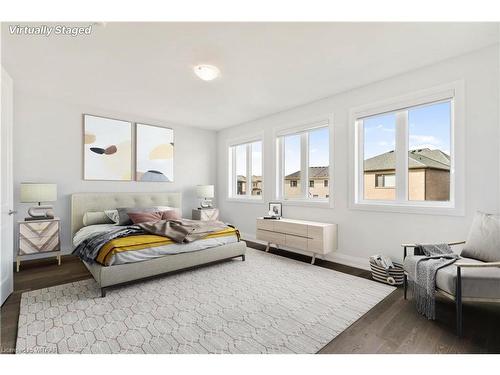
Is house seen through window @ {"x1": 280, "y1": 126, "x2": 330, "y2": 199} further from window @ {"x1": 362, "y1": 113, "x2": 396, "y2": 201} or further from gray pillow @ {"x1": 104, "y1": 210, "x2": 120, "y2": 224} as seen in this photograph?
gray pillow @ {"x1": 104, "y1": 210, "x2": 120, "y2": 224}

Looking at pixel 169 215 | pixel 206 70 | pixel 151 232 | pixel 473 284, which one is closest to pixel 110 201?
pixel 169 215

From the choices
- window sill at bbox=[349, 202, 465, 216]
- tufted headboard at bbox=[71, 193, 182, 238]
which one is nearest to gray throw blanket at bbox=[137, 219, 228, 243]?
tufted headboard at bbox=[71, 193, 182, 238]

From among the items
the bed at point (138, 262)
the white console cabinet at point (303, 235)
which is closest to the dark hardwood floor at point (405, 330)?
the bed at point (138, 262)

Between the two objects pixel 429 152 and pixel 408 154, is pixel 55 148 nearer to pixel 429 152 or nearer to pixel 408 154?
pixel 408 154

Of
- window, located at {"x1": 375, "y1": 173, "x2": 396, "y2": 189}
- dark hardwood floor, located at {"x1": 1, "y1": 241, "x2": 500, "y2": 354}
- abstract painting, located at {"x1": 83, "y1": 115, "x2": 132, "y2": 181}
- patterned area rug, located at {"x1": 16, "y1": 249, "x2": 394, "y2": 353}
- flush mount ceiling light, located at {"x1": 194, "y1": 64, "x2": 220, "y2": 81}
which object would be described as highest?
flush mount ceiling light, located at {"x1": 194, "y1": 64, "x2": 220, "y2": 81}

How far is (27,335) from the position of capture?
1.89 m

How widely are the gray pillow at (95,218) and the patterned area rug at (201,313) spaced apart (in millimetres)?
1434

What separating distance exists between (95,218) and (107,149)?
4.32 feet

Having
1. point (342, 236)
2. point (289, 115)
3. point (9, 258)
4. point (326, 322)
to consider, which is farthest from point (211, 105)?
point (326, 322)

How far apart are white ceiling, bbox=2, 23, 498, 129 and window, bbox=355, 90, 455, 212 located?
0.54 metres

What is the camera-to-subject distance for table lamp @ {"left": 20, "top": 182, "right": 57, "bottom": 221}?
3.47 meters

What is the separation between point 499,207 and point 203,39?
3.41m

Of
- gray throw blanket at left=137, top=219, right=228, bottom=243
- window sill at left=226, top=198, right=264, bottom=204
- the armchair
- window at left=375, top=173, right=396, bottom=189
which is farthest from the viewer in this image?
window sill at left=226, top=198, right=264, bottom=204

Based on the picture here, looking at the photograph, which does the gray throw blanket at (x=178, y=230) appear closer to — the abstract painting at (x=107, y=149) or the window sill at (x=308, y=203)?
the window sill at (x=308, y=203)
